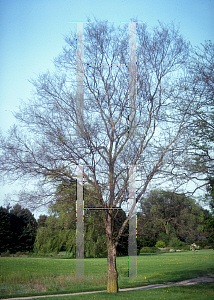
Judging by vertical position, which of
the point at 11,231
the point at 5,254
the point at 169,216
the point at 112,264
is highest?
the point at 169,216

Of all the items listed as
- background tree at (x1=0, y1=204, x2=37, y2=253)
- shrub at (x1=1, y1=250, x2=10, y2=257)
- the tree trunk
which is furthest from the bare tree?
shrub at (x1=1, y1=250, x2=10, y2=257)

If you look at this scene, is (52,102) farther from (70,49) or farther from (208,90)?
(208,90)

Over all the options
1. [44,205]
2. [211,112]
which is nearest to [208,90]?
[211,112]

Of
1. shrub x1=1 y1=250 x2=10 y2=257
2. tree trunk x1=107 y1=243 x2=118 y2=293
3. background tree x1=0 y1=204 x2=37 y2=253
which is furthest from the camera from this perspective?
shrub x1=1 y1=250 x2=10 y2=257

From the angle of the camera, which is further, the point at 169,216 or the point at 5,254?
the point at 5,254

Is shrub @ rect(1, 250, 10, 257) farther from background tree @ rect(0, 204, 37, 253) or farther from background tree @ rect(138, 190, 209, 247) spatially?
background tree @ rect(138, 190, 209, 247)

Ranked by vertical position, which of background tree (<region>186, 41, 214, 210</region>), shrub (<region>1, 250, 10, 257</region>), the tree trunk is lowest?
shrub (<region>1, 250, 10, 257</region>)

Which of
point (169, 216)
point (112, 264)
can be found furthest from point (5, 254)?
point (169, 216)

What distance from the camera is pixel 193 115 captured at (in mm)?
7062

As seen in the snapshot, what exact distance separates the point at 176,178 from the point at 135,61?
9.94 feet

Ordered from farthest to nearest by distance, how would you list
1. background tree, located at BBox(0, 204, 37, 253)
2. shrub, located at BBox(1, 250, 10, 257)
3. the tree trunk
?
shrub, located at BBox(1, 250, 10, 257), background tree, located at BBox(0, 204, 37, 253), the tree trunk

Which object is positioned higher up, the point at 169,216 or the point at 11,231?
the point at 169,216

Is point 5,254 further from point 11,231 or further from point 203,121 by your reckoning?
point 203,121

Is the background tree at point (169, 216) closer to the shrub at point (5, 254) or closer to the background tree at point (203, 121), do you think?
the background tree at point (203, 121)
